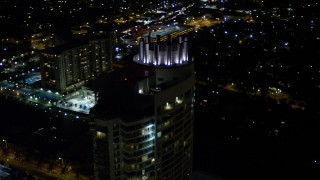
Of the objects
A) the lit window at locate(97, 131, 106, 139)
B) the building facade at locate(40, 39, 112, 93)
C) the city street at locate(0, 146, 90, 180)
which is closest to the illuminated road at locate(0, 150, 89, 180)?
the city street at locate(0, 146, 90, 180)

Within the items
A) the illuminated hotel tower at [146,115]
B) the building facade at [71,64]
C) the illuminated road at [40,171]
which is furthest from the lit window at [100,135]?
the building facade at [71,64]

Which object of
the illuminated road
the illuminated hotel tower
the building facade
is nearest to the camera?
the illuminated hotel tower

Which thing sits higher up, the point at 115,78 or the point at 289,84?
the point at 115,78

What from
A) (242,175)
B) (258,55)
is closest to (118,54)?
(258,55)

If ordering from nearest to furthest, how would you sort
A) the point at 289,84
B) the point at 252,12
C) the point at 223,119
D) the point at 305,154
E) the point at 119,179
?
the point at 119,179, the point at 305,154, the point at 223,119, the point at 289,84, the point at 252,12

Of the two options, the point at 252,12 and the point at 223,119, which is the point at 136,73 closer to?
the point at 223,119

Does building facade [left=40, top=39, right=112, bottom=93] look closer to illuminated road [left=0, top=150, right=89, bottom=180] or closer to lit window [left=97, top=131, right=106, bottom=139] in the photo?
illuminated road [left=0, top=150, right=89, bottom=180]

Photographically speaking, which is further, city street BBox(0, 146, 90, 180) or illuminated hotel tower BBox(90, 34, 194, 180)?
city street BBox(0, 146, 90, 180)

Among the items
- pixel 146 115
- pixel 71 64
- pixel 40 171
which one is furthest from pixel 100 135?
pixel 71 64
